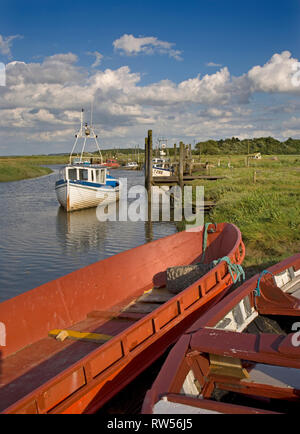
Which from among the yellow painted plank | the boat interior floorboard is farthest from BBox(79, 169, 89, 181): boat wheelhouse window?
the yellow painted plank

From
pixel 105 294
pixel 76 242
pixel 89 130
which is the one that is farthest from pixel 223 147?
pixel 105 294

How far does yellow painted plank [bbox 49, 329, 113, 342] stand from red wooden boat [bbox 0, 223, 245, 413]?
14mm

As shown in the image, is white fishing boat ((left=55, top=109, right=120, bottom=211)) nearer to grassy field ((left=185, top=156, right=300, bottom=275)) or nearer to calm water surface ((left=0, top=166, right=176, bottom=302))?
calm water surface ((left=0, top=166, right=176, bottom=302))

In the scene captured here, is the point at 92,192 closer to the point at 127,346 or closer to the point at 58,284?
the point at 58,284

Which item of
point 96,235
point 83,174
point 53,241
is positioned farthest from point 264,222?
point 83,174

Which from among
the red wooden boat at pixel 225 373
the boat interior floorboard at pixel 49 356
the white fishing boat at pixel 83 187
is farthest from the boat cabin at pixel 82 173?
the red wooden boat at pixel 225 373

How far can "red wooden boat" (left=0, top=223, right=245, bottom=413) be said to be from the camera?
365cm

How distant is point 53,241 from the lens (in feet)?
49.4

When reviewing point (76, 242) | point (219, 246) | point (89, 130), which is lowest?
point (76, 242)

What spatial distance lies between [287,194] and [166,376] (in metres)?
15.6

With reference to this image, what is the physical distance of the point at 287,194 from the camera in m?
17.5

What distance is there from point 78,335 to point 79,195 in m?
16.0

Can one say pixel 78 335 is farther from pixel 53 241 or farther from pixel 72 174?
pixel 72 174

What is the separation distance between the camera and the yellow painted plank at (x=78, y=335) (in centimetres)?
551
